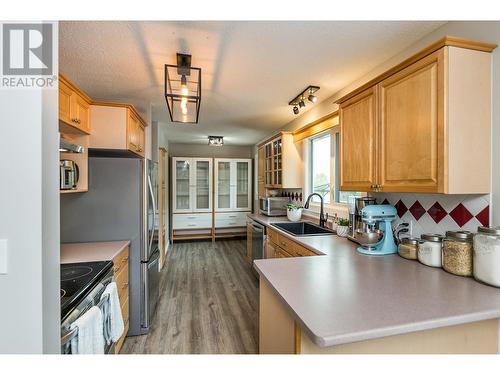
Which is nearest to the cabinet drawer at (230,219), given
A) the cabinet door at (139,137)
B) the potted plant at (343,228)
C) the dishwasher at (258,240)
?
the dishwasher at (258,240)

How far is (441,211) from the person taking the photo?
1.56 meters

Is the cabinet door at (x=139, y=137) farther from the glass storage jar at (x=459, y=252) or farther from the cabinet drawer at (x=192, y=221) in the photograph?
the cabinet drawer at (x=192, y=221)

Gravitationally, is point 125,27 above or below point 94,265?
above

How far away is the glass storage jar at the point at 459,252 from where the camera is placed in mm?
1245

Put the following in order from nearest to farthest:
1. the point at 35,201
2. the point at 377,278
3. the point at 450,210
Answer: the point at 35,201
the point at 377,278
the point at 450,210

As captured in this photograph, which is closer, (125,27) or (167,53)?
(125,27)

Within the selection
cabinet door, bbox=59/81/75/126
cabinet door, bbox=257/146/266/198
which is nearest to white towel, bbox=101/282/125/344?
cabinet door, bbox=59/81/75/126

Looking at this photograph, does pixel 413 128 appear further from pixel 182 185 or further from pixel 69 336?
pixel 182 185

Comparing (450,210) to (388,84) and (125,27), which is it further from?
(125,27)

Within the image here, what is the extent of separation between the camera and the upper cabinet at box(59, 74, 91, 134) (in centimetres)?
161

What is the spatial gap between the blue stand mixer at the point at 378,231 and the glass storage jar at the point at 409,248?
10cm
